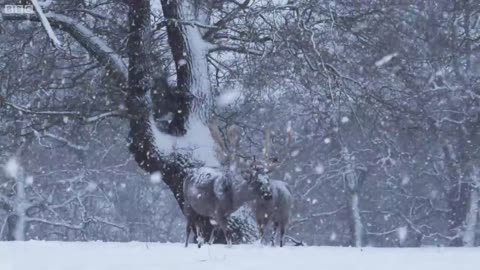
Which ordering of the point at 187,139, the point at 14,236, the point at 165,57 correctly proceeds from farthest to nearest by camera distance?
1. the point at 14,236
2. the point at 165,57
3. the point at 187,139

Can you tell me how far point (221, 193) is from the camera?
343 inches

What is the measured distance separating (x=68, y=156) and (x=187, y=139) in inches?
944

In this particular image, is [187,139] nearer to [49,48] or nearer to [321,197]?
[49,48]

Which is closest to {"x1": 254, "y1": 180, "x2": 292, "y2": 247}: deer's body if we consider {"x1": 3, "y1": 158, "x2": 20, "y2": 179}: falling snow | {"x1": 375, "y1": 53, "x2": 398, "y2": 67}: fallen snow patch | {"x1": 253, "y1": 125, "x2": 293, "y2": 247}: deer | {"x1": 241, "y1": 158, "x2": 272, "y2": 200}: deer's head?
{"x1": 253, "y1": 125, "x2": 293, "y2": 247}: deer

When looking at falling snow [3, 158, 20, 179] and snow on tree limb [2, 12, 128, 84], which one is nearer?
snow on tree limb [2, 12, 128, 84]

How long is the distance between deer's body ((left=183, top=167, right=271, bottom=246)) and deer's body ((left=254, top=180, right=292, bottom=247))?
0.18 metres

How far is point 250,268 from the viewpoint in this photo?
5355 mm

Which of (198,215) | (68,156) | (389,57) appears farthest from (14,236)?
(198,215)

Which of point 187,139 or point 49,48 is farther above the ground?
point 49,48

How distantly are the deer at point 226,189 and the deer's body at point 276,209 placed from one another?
0.49ft

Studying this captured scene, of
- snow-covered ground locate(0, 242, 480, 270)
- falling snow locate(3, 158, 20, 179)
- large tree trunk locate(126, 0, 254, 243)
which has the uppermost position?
falling snow locate(3, 158, 20, 179)

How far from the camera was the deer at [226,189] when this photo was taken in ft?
28.1

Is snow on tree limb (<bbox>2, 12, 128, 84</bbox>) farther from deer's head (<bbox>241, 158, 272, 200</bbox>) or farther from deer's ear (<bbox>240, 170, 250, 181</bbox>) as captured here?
deer's head (<bbox>241, 158, 272, 200</bbox>)

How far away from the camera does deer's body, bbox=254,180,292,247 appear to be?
8.72 metres
